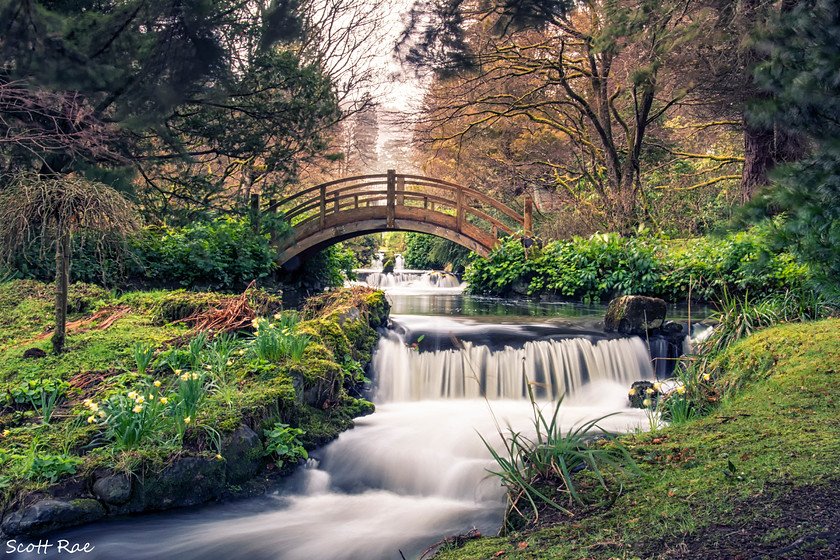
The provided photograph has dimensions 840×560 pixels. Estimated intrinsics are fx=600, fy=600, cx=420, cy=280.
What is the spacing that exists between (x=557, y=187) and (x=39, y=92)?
17281mm

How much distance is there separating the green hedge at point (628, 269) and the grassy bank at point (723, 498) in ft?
22.1

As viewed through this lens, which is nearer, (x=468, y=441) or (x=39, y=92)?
(x=468, y=441)

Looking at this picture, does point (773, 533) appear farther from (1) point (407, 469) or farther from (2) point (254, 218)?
(2) point (254, 218)

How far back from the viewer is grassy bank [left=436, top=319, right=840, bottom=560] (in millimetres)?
2254

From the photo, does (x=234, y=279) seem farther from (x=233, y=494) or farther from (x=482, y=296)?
(x=233, y=494)

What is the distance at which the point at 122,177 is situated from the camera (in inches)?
333

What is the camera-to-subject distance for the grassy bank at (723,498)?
2.25m

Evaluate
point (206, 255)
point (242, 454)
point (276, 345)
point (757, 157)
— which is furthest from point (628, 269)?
point (242, 454)

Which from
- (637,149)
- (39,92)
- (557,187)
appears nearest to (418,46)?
(39,92)

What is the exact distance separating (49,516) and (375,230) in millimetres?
12721

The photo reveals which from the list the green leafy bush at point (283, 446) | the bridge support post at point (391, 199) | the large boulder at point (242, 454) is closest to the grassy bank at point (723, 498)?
the large boulder at point (242, 454)

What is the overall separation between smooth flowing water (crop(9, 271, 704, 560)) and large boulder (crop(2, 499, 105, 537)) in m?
0.08
